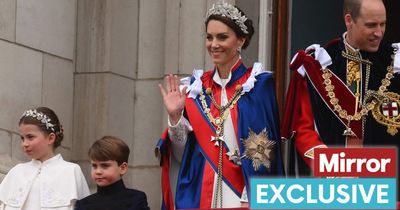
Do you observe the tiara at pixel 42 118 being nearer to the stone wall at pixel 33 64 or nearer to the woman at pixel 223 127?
the woman at pixel 223 127

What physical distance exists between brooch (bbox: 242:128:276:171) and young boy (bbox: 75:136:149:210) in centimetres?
72

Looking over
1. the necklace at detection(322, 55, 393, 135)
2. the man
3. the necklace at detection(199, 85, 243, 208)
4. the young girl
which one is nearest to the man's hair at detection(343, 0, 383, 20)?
the man

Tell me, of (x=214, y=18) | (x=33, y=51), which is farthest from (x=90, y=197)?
(x=33, y=51)

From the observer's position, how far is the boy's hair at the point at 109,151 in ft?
30.6

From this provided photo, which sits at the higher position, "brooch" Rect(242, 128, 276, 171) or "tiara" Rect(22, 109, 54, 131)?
"tiara" Rect(22, 109, 54, 131)

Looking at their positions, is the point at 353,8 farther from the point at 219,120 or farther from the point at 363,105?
the point at 219,120

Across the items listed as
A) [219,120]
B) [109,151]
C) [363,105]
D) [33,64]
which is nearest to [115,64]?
[33,64]

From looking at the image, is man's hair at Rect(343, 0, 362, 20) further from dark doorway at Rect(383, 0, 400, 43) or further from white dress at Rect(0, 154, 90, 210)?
dark doorway at Rect(383, 0, 400, 43)

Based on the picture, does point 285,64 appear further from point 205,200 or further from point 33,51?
point 205,200

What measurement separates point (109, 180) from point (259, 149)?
961 mm

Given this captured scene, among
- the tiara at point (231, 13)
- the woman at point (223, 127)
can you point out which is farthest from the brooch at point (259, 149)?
the tiara at point (231, 13)

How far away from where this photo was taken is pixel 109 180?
934cm

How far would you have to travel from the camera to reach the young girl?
9539mm

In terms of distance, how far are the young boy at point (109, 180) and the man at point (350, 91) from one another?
Answer: 1.01 metres
